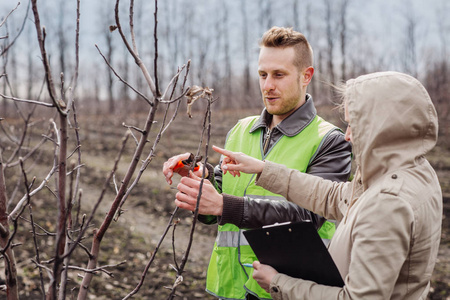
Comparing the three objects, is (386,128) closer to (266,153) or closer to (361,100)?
(361,100)

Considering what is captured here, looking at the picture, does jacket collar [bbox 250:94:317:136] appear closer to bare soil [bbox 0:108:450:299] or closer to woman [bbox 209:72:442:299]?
woman [bbox 209:72:442:299]

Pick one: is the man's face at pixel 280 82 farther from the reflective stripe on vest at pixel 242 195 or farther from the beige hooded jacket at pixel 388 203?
the beige hooded jacket at pixel 388 203

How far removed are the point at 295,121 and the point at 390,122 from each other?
0.94m

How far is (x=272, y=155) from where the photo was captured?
2.12 meters

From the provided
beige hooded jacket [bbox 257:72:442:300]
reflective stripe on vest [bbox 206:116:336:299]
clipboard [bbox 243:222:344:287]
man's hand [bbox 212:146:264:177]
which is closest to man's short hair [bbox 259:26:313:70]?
reflective stripe on vest [bbox 206:116:336:299]

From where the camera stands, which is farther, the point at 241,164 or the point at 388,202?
the point at 241,164

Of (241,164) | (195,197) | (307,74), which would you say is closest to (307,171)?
(241,164)

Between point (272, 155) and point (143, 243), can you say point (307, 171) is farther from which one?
point (143, 243)

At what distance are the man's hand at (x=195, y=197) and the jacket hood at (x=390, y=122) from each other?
65 cm

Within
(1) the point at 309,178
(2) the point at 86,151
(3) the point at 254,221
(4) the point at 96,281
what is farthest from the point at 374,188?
(2) the point at 86,151

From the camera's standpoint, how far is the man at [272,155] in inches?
73.8

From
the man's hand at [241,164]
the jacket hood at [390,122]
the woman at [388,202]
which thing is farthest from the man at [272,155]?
the jacket hood at [390,122]

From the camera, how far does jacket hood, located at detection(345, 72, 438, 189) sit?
4.10ft

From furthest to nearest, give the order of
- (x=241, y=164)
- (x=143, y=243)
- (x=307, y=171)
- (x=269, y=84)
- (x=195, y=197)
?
(x=143, y=243) < (x=269, y=84) < (x=307, y=171) < (x=241, y=164) < (x=195, y=197)
